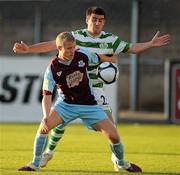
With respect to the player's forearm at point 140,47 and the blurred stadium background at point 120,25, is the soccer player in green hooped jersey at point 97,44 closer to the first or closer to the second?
the player's forearm at point 140,47

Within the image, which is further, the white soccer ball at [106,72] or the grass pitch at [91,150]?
the white soccer ball at [106,72]

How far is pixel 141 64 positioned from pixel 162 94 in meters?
1.08

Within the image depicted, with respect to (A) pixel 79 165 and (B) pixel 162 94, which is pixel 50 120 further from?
(B) pixel 162 94

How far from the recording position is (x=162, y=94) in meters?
22.5

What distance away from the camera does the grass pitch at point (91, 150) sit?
29.7 feet

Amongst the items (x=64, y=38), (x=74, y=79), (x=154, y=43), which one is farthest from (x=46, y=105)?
(x=154, y=43)

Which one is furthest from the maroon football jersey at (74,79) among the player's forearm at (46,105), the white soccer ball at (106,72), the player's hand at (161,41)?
the player's hand at (161,41)

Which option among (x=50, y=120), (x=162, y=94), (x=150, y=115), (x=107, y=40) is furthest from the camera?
(x=162, y=94)

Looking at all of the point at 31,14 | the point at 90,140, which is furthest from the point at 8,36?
the point at 90,140

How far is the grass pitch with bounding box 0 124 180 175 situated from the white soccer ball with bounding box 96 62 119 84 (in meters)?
1.04

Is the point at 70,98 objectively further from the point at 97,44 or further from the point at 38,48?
the point at 97,44

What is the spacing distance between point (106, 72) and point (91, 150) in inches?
106

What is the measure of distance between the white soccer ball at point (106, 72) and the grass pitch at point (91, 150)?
Answer: 104cm

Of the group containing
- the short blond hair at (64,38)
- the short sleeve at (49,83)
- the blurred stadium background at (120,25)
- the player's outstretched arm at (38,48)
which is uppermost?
the blurred stadium background at (120,25)
